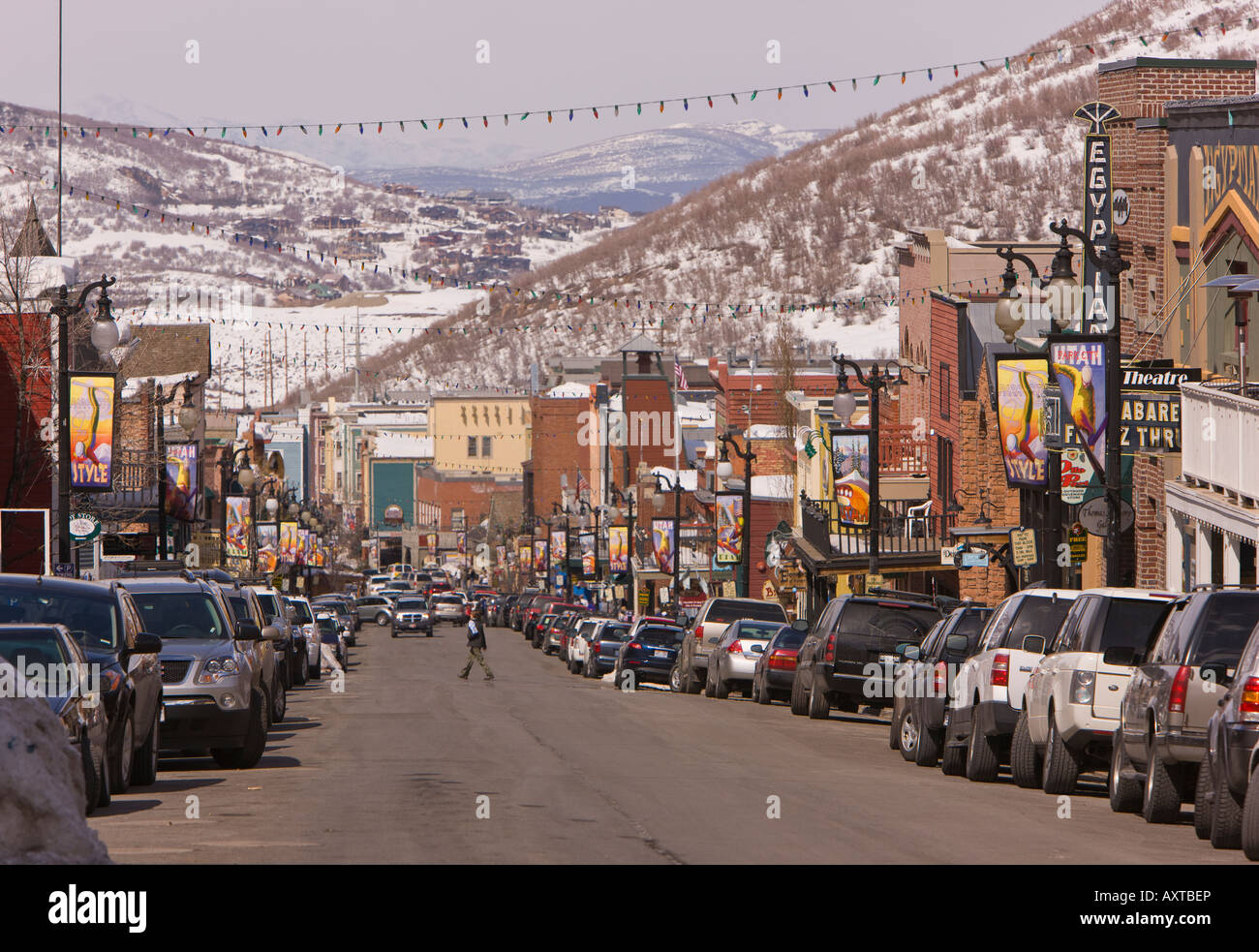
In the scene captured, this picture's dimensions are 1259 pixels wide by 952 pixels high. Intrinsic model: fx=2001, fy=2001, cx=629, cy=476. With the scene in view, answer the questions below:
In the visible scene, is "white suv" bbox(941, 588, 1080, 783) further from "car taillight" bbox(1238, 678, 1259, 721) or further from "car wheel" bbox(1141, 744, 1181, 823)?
"car taillight" bbox(1238, 678, 1259, 721)

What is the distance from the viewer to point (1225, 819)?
13.3 metres

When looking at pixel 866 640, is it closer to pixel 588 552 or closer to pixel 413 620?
pixel 413 620

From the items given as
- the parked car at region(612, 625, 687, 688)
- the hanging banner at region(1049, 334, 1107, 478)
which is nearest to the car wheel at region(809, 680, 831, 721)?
the hanging banner at region(1049, 334, 1107, 478)

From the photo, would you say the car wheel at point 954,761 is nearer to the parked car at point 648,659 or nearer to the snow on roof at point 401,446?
the parked car at point 648,659

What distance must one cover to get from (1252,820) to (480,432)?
556 feet

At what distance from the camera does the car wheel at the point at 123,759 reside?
53.0 feet

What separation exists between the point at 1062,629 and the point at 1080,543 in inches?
496

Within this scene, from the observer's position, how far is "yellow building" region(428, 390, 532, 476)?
180500 mm

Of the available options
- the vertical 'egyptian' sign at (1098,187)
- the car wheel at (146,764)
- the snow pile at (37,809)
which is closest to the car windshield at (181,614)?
the car wheel at (146,764)

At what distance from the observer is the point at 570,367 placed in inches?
6043

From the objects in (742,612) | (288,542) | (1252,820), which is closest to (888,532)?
(742,612)
